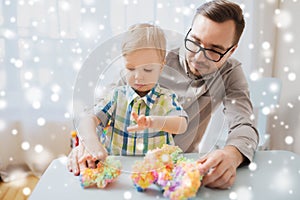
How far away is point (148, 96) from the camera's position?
1.96 ft

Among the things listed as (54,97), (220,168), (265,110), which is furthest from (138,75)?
(54,97)

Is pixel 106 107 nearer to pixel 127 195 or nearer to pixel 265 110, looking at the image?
pixel 127 195

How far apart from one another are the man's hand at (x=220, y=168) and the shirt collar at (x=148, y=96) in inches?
6.6

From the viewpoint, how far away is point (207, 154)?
74cm

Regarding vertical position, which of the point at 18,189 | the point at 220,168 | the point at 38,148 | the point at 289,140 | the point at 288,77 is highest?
the point at 220,168

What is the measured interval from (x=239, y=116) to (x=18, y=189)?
4.15 feet

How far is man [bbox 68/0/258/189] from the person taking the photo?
25.5 inches

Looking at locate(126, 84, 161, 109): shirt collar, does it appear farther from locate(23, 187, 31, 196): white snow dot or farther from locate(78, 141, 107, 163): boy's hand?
locate(23, 187, 31, 196): white snow dot

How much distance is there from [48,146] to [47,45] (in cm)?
52

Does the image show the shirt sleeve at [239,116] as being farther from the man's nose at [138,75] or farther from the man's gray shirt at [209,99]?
the man's nose at [138,75]

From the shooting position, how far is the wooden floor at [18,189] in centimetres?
168

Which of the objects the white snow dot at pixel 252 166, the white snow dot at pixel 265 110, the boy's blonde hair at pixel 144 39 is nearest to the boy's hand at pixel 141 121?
the boy's blonde hair at pixel 144 39

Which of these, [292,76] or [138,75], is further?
[292,76]

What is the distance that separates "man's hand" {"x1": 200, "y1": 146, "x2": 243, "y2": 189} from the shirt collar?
0.17m
